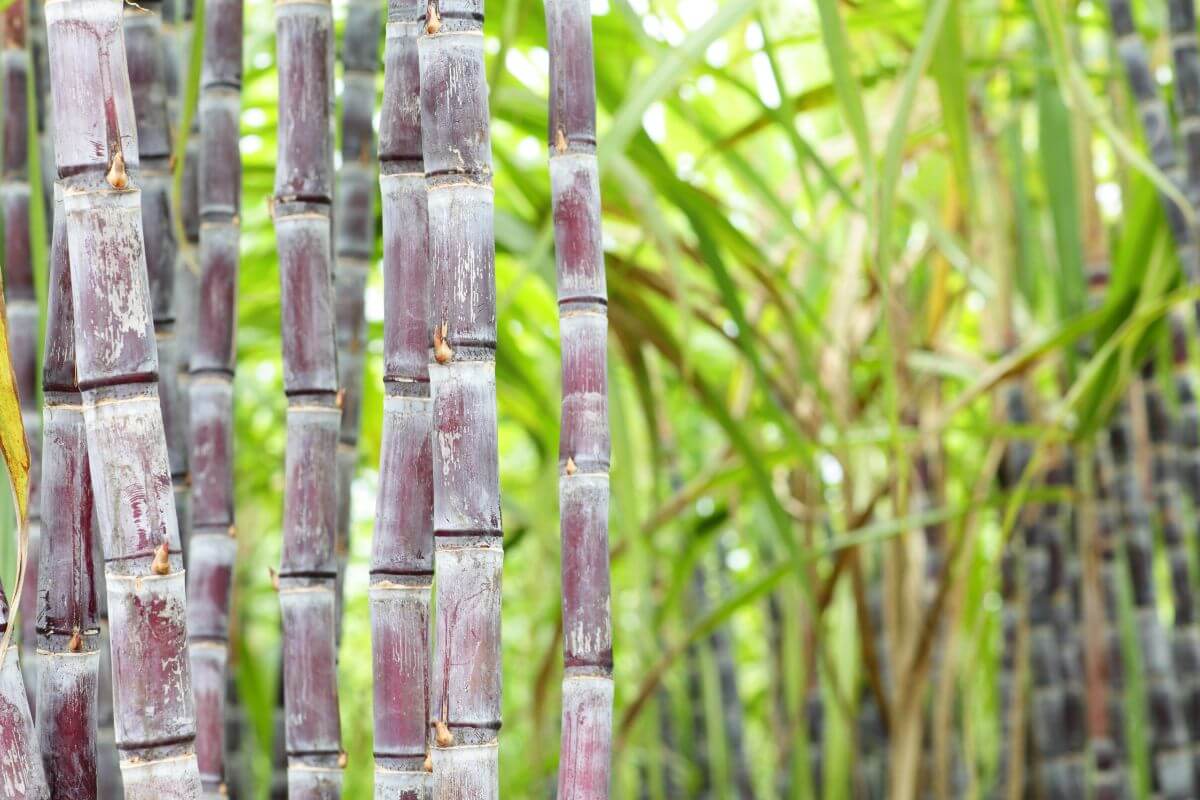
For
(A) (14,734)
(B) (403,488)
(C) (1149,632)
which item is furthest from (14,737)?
(C) (1149,632)

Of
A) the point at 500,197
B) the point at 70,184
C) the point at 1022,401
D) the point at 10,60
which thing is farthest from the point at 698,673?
the point at 70,184

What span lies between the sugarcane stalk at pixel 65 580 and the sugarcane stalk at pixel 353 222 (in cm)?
13

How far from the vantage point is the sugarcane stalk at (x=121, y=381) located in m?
0.29

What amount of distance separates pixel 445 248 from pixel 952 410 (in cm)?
56

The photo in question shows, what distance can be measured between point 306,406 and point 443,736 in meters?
0.12

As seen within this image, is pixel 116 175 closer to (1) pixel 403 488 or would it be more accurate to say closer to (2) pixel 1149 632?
(1) pixel 403 488

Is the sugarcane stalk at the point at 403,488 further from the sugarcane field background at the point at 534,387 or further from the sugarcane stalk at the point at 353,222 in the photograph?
the sugarcane stalk at the point at 353,222

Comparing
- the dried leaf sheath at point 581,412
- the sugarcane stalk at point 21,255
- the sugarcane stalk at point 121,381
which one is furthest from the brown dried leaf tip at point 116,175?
the sugarcane stalk at point 21,255

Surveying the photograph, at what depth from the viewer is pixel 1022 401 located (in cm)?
99

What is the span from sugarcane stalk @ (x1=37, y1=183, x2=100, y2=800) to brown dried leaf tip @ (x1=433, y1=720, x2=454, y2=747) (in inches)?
4.0

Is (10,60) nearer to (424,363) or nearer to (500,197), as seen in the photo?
(424,363)

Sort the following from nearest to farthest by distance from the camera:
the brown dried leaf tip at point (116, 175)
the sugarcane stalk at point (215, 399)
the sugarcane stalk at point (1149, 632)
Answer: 1. the brown dried leaf tip at point (116, 175)
2. the sugarcane stalk at point (215, 399)
3. the sugarcane stalk at point (1149, 632)

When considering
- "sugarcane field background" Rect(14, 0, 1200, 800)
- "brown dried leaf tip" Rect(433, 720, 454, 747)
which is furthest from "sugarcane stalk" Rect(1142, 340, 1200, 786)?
"brown dried leaf tip" Rect(433, 720, 454, 747)

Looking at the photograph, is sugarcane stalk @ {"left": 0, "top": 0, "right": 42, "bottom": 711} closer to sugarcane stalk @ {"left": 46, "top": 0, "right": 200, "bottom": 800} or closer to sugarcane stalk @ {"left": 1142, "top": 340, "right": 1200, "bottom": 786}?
sugarcane stalk @ {"left": 46, "top": 0, "right": 200, "bottom": 800}
